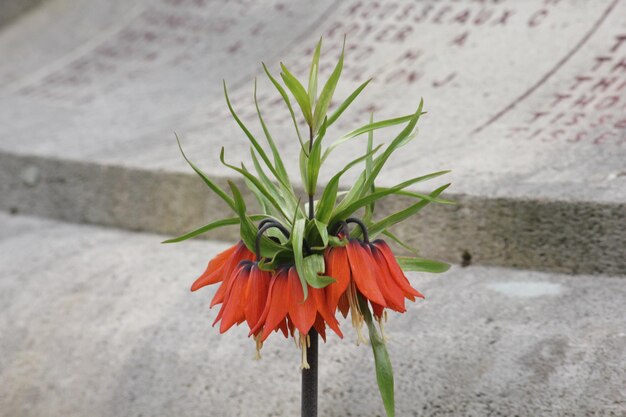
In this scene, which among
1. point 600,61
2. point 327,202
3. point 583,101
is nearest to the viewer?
point 327,202

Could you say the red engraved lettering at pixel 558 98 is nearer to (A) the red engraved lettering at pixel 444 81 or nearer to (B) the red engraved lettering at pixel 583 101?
(B) the red engraved lettering at pixel 583 101

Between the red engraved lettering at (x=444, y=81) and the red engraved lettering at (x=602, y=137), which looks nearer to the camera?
the red engraved lettering at (x=602, y=137)

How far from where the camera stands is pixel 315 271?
5.73 feet

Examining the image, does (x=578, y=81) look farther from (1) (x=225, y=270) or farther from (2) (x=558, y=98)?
(1) (x=225, y=270)

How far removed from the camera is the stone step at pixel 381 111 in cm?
299

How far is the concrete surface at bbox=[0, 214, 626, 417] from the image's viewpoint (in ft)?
7.89

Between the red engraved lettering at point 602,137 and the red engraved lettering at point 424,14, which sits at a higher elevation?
the red engraved lettering at point 424,14

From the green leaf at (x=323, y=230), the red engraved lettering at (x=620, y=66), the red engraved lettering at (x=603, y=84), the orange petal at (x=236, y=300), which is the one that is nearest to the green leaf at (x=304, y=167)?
the green leaf at (x=323, y=230)

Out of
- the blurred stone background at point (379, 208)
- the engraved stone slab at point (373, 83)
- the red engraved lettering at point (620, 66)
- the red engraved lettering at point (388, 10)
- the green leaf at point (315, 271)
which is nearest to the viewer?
the green leaf at point (315, 271)

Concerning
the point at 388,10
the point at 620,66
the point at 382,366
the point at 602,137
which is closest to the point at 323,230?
the point at 382,366

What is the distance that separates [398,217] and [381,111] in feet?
7.23

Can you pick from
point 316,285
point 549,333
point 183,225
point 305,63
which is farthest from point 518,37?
point 316,285

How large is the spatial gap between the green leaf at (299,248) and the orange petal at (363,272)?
9cm

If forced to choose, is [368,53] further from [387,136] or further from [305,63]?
[387,136]
